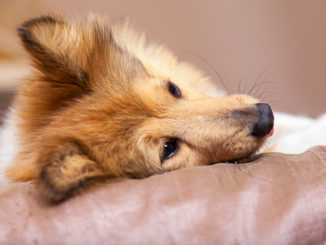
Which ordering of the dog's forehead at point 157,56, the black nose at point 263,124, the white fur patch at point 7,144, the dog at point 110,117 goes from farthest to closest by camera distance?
the dog's forehead at point 157,56 → the white fur patch at point 7,144 → the black nose at point 263,124 → the dog at point 110,117

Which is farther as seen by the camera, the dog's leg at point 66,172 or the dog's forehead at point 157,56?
the dog's forehead at point 157,56

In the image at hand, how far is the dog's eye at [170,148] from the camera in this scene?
57.9 inches

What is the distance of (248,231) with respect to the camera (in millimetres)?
1077

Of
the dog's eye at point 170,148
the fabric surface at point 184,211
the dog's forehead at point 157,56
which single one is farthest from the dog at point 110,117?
the dog's forehead at point 157,56

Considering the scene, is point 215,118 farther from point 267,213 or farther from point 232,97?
point 267,213

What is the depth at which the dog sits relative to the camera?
1.35 m

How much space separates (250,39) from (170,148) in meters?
2.11

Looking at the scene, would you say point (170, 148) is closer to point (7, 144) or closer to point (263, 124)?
point (263, 124)

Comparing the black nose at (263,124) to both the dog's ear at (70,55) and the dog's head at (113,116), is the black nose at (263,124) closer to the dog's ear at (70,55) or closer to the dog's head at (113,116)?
the dog's head at (113,116)

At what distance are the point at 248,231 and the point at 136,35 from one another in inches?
60.9

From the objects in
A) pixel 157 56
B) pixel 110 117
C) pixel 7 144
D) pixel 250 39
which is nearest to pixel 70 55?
pixel 110 117

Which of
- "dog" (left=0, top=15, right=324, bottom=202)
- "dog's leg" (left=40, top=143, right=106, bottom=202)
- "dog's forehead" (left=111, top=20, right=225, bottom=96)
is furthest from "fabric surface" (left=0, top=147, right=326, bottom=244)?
"dog's forehead" (left=111, top=20, right=225, bottom=96)

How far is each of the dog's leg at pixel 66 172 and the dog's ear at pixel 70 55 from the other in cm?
36

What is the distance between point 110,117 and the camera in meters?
1.38
